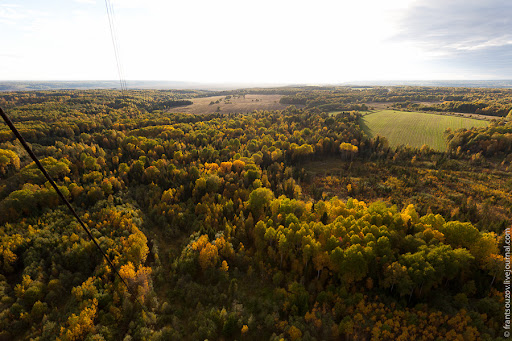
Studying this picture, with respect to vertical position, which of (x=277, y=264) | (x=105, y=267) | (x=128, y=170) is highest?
(x=128, y=170)

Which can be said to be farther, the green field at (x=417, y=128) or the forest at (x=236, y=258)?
the green field at (x=417, y=128)

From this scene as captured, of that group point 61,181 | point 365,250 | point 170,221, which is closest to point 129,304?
point 170,221

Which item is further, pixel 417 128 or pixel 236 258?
pixel 417 128

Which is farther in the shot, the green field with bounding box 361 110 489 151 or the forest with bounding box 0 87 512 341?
the green field with bounding box 361 110 489 151

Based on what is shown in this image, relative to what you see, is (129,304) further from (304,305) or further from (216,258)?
(304,305)

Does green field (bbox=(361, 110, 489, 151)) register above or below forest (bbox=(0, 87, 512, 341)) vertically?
above

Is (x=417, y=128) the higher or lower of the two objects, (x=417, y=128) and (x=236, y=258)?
the higher

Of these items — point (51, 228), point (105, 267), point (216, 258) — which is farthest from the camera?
point (51, 228)

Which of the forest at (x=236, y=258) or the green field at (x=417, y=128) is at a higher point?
the green field at (x=417, y=128)
